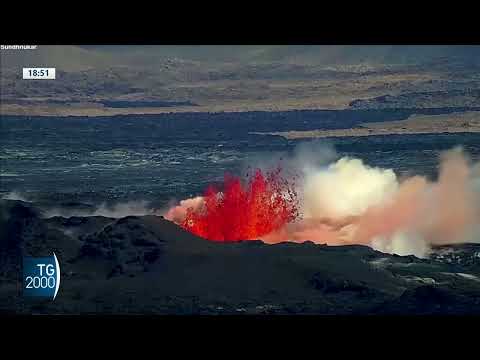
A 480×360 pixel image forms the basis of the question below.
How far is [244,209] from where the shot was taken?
128 feet

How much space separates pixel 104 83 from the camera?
38.8 meters

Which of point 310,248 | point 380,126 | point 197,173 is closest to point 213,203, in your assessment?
point 197,173

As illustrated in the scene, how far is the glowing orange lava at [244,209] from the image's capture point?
37.4 metres

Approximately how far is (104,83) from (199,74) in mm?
3535

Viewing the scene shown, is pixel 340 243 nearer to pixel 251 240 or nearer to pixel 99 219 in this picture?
pixel 251 240

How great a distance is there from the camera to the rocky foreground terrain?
35406 millimetres
